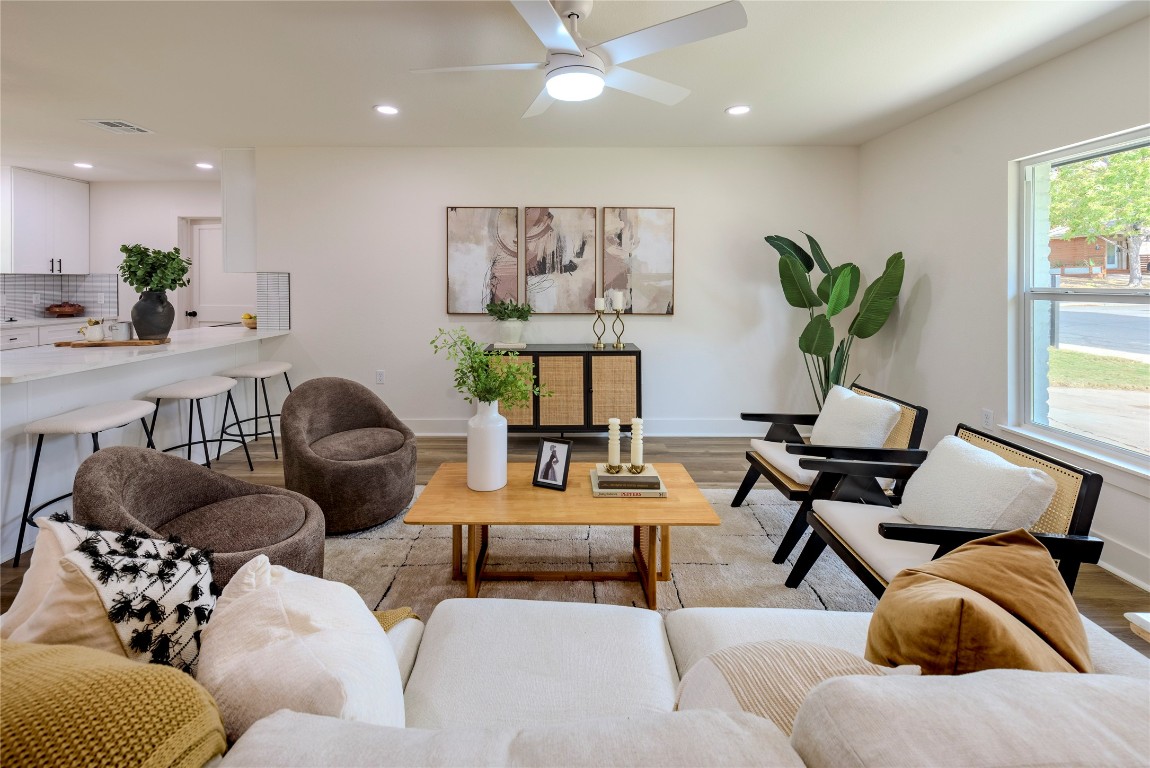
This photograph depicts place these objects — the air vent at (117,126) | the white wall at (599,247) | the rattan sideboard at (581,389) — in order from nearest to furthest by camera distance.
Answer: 1. the air vent at (117,126)
2. the rattan sideboard at (581,389)
3. the white wall at (599,247)

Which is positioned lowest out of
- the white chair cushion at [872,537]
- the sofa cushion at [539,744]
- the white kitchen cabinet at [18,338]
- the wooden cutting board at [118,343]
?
the white chair cushion at [872,537]

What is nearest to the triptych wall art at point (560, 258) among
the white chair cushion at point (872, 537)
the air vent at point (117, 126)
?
the air vent at point (117, 126)

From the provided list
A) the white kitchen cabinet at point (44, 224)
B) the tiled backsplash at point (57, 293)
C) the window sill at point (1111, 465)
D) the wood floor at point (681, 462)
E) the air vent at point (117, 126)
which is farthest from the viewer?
the tiled backsplash at point (57, 293)

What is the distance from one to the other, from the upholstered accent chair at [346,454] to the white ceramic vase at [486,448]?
796mm

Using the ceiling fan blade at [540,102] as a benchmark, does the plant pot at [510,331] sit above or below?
below

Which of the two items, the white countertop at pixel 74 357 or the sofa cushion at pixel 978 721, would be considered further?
the white countertop at pixel 74 357

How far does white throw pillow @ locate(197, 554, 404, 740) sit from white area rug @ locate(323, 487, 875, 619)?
1374mm

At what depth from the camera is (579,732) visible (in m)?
0.71

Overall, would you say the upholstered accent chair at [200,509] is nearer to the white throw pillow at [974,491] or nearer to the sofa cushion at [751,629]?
the sofa cushion at [751,629]

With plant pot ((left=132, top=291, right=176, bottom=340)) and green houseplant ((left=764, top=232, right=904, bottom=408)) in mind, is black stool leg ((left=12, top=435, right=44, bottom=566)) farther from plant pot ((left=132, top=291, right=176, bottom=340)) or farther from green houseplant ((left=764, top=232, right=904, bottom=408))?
green houseplant ((left=764, top=232, right=904, bottom=408))

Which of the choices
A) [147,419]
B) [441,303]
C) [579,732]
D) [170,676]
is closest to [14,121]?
[147,419]

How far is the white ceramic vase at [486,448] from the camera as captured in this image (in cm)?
261

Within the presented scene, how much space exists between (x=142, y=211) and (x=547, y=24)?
21.0 feet

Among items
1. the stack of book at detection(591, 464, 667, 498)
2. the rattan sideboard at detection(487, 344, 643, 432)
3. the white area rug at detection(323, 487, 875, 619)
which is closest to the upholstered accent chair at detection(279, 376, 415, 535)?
the white area rug at detection(323, 487, 875, 619)
